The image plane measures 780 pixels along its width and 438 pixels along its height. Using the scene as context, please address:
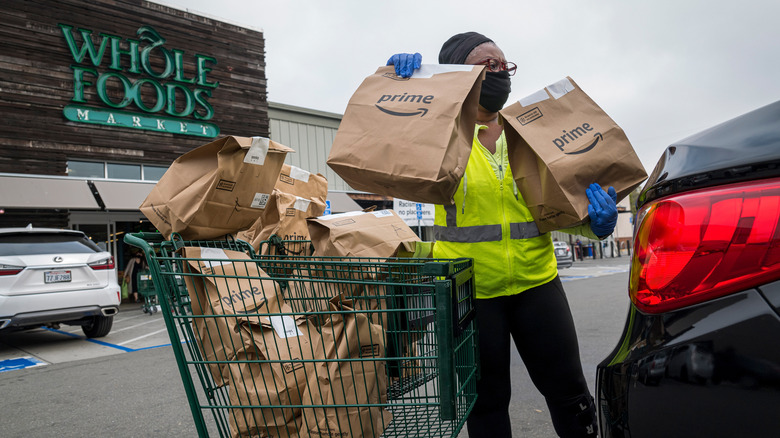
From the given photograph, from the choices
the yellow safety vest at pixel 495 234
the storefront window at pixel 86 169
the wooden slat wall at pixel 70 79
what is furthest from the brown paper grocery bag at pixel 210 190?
the storefront window at pixel 86 169

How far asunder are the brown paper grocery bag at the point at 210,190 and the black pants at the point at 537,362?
1066 millimetres

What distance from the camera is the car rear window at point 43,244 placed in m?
6.58

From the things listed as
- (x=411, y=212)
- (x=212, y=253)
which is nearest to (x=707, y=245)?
(x=212, y=253)

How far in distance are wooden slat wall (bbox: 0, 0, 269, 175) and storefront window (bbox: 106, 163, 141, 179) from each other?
177 mm

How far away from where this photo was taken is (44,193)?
11.0 m

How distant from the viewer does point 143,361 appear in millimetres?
5773

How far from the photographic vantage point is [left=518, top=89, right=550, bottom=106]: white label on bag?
1.86 metres

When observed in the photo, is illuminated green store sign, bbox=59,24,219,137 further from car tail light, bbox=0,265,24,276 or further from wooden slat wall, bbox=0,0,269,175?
car tail light, bbox=0,265,24,276

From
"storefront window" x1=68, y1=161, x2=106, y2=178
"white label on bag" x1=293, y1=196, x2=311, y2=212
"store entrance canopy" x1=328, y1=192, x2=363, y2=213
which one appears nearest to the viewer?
"white label on bag" x1=293, y1=196, x2=311, y2=212

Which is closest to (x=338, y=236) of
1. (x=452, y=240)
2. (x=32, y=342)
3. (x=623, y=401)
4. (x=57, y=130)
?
(x=452, y=240)

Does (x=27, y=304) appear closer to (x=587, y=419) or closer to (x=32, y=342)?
(x=32, y=342)

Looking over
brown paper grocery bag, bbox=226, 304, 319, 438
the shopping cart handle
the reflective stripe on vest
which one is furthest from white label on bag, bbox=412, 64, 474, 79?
the shopping cart handle

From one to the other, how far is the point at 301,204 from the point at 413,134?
8.05 feet

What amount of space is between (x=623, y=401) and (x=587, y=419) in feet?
3.24
